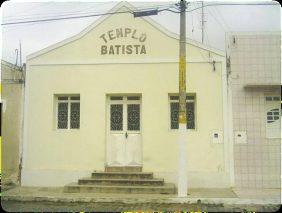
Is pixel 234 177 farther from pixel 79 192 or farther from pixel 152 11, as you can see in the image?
pixel 152 11

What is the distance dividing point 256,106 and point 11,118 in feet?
26.0

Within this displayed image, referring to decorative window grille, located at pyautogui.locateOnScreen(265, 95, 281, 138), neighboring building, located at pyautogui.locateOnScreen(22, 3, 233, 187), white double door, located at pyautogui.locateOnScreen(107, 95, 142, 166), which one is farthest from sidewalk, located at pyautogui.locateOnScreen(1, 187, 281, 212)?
decorative window grille, located at pyautogui.locateOnScreen(265, 95, 281, 138)

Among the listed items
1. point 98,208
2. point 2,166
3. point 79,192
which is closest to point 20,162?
point 2,166

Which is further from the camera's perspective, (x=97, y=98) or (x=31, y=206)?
(x=97, y=98)

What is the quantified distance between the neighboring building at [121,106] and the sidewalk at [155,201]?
1.22m

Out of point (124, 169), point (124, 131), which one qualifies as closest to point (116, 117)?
point (124, 131)

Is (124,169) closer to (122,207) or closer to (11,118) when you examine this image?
(122,207)

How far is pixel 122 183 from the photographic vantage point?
36.4ft

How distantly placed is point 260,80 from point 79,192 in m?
6.25

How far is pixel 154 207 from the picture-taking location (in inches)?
377

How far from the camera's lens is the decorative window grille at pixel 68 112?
12.3m

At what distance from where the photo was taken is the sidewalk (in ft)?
31.3

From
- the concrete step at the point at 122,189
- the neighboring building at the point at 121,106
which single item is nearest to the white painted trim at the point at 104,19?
the neighboring building at the point at 121,106

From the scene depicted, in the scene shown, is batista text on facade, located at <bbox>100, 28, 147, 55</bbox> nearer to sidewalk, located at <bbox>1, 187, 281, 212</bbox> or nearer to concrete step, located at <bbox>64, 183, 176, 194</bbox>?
concrete step, located at <bbox>64, 183, 176, 194</bbox>
